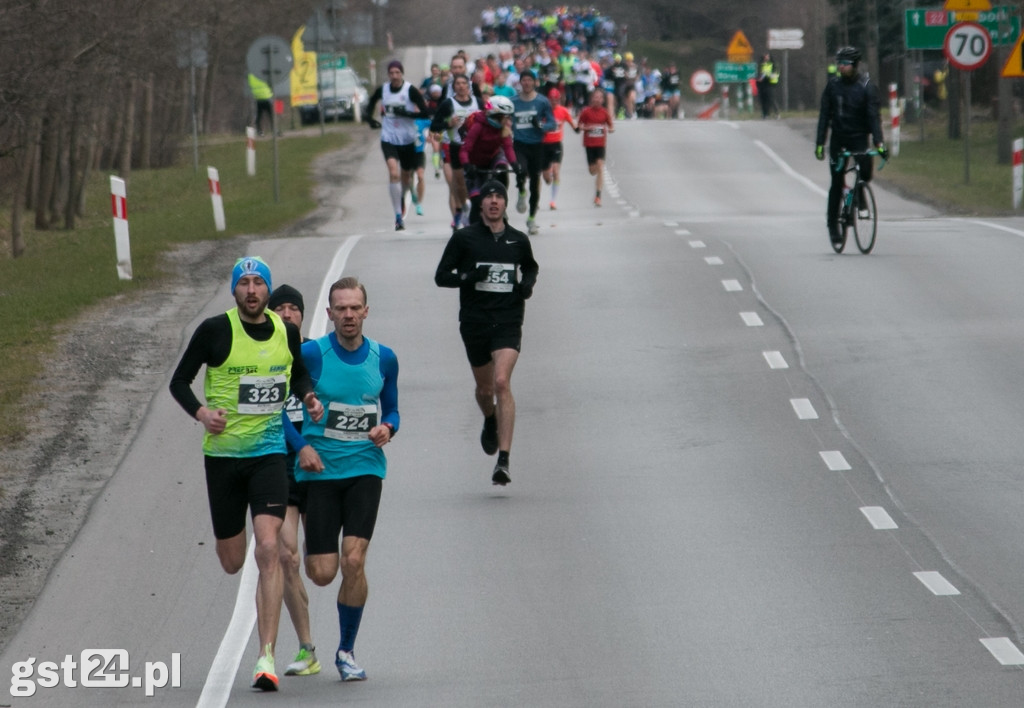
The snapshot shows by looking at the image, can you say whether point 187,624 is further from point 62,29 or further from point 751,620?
point 62,29

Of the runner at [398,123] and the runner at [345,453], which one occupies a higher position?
the runner at [398,123]

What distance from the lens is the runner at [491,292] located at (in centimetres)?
1197

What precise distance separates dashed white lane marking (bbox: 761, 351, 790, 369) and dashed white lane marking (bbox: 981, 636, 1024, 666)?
22.2ft

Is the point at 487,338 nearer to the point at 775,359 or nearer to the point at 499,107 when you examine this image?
the point at 775,359

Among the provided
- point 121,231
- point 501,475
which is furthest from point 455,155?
point 501,475

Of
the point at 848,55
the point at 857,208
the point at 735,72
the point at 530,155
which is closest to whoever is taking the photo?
the point at 848,55

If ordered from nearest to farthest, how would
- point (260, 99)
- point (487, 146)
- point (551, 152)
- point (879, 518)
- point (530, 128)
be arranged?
1. point (879, 518)
2. point (487, 146)
3. point (530, 128)
4. point (551, 152)
5. point (260, 99)

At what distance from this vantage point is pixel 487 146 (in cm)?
1966

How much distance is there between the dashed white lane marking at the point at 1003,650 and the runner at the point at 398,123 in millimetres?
15593

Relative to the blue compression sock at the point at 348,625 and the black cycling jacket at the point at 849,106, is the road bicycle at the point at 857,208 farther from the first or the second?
the blue compression sock at the point at 348,625

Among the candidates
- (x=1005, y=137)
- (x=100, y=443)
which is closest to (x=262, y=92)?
(x=1005, y=137)

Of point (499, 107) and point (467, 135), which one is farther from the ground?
point (499, 107)

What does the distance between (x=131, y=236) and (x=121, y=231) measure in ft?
21.9

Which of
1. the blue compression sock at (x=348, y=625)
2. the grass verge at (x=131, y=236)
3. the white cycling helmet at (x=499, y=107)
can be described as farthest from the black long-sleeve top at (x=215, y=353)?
the white cycling helmet at (x=499, y=107)
